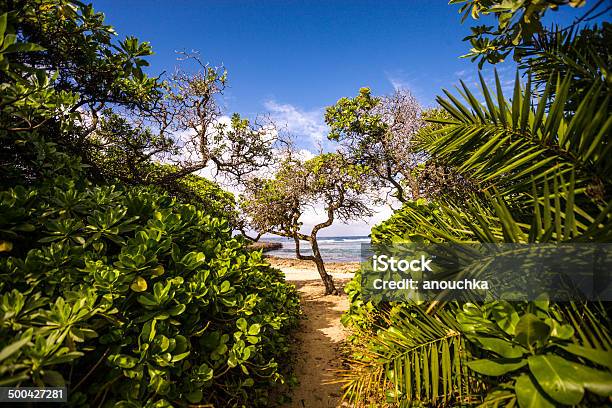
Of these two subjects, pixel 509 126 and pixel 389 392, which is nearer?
pixel 509 126

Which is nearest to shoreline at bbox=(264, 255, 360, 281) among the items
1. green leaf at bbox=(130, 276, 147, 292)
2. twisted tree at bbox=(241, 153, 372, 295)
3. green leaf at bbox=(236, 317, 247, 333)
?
twisted tree at bbox=(241, 153, 372, 295)

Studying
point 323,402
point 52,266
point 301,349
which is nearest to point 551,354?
point 52,266

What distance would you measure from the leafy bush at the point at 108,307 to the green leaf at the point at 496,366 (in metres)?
1.60

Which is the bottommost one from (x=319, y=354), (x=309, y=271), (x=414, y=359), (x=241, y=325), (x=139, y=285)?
(x=309, y=271)

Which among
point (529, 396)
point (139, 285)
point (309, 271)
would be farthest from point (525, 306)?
point (309, 271)

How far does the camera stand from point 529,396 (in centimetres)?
80

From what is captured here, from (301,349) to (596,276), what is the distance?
176 inches

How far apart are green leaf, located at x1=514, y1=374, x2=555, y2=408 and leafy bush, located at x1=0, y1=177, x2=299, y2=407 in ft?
5.50

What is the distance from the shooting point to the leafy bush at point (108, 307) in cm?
127

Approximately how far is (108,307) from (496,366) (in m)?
1.95

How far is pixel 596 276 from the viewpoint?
1.04 metres

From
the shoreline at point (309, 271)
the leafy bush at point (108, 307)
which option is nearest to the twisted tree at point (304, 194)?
the shoreline at point (309, 271)

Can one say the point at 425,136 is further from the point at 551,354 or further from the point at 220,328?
the point at 220,328

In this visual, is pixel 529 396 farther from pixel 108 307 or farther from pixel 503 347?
pixel 108 307
